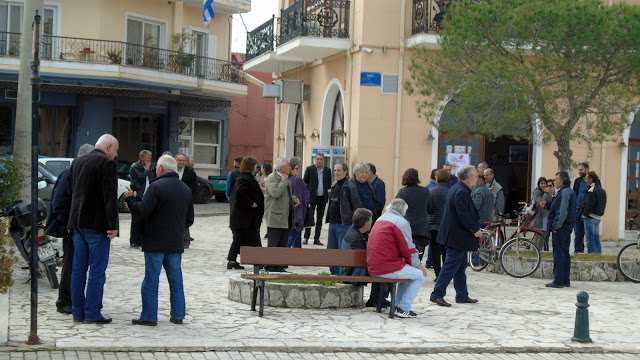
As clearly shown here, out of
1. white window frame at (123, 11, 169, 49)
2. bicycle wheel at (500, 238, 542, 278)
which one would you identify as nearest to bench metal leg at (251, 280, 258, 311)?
bicycle wheel at (500, 238, 542, 278)

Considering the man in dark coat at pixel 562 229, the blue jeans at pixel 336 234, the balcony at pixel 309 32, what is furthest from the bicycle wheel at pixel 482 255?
the balcony at pixel 309 32

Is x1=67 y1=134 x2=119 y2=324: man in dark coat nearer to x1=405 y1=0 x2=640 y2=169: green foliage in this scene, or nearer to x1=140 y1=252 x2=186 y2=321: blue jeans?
x1=140 y1=252 x2=186 y2=321: blue jeans

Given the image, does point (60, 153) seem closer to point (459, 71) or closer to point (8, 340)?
point (459, 71)

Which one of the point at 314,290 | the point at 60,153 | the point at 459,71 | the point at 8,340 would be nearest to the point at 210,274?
the point at 314,290

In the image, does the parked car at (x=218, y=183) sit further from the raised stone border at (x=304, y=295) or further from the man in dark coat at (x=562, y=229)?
the raised stone border at (x=304, y=295)

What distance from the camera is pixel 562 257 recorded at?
1309 centimetres

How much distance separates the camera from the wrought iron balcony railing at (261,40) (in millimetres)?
24031

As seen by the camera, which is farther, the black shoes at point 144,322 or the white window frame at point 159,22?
the white window frame at point 159,22

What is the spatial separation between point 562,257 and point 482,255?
179 centimetres

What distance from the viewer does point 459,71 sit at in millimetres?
16078

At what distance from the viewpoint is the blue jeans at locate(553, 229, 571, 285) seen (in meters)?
13.1

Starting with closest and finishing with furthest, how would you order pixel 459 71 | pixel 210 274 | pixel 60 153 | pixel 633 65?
pixel 210 274 < pixel 633 65 < pixel 459 71 < pixel 60 153

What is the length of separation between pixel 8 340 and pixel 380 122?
13.5 m

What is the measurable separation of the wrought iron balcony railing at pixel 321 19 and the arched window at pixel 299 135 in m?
4.64
